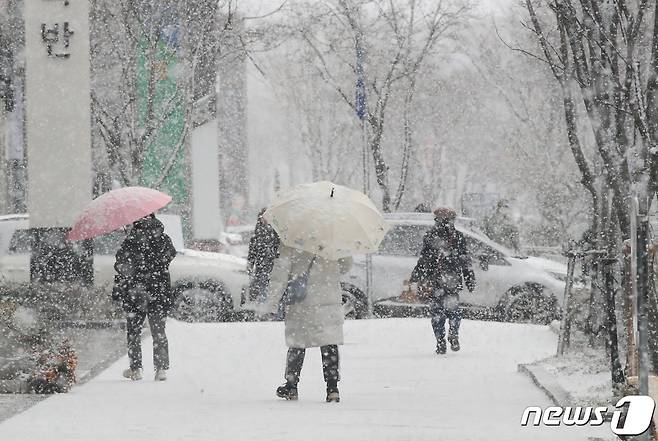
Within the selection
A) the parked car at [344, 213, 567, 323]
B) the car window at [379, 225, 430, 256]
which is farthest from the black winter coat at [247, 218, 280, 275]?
the car window at [379, 225, 430, 256]

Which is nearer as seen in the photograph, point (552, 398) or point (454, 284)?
point (552, 398)

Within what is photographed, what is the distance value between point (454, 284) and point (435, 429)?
20.9 feet

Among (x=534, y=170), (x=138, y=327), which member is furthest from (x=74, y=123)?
(x=534, y=170)

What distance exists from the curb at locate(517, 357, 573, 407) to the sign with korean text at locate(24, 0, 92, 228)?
7770 millimetres

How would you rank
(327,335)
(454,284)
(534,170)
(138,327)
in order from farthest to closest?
(534,170) → (454,284) → (138,327) → (327,335)

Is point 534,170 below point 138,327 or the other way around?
the other way around

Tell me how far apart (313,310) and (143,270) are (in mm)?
2373

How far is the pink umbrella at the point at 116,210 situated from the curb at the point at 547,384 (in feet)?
11.7

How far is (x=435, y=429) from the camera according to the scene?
8461mm

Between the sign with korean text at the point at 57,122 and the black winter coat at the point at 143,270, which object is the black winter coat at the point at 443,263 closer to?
the black winter coat at the point at 143,270

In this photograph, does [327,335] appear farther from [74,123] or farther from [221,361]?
[74,123]

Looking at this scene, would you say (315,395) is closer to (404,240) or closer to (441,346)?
(441,346)

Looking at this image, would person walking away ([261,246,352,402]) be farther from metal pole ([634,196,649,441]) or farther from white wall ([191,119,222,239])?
white wall ([191,119,222,239])

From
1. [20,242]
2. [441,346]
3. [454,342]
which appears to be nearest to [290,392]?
[441,346]
